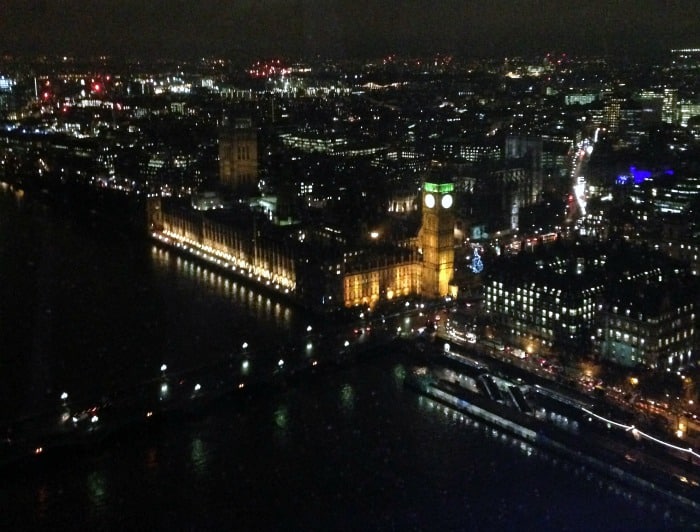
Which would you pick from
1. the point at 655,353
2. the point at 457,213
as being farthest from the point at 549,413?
the point at 457,213

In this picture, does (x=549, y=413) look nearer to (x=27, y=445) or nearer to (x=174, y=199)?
(x=27, y=445)

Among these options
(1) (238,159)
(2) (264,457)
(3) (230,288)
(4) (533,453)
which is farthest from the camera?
(1) (238,159)

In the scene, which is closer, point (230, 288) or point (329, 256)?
point (329, 256)

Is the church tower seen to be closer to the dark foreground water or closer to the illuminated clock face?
the illuminated clock face

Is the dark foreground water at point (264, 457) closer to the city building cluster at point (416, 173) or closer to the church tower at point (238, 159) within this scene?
the city building cluster at point (416, 173)

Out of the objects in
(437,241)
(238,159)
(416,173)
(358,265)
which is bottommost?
(358,265)

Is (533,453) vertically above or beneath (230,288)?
beneath

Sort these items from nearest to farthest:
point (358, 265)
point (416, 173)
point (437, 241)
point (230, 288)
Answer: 1. point (358, 265)
2. point (437, 241)
3. point (230, 288)
4. point (416, 173)

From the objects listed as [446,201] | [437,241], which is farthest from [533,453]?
[446,201]

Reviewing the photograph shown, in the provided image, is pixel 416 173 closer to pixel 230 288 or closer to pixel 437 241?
pixel 437 241
